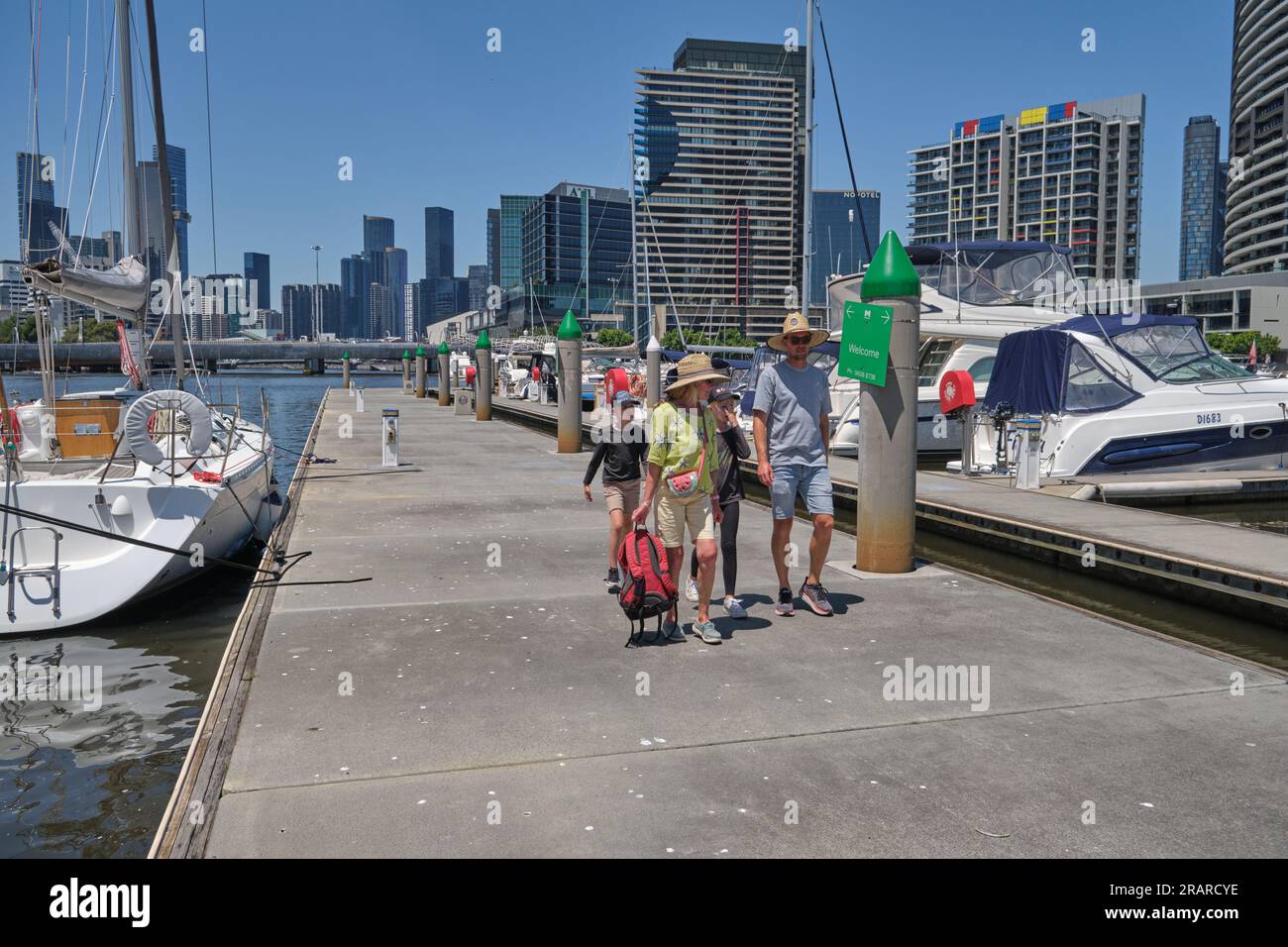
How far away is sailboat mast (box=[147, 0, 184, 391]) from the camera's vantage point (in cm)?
1577

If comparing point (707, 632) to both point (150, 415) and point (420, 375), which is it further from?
point (420, 375)

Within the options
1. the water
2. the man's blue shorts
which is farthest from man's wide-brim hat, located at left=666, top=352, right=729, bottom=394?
the water

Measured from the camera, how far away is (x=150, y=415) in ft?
34.0

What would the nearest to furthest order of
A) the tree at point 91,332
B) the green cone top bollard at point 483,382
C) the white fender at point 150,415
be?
the white fender at point 150,415
the tree at point 91,332
the green cone top bollard at point 483,382

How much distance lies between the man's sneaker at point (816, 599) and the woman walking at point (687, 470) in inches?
40.9

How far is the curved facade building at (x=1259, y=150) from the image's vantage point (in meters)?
120

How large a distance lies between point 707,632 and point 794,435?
1615 mm

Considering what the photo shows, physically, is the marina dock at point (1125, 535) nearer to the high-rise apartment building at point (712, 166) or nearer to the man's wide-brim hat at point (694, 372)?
the man's wide-brim hat at point (694, 372)

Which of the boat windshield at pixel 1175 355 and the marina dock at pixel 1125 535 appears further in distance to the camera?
the boat windshield at pixel 1175 355

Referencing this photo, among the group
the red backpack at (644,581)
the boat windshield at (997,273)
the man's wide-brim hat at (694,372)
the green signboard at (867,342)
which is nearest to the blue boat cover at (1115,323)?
the boat windshield at (997,273)

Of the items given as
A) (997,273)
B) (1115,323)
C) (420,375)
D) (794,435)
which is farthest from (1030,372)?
(420,375)

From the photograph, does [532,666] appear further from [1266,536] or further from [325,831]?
[1266,536]

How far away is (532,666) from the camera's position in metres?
6.44

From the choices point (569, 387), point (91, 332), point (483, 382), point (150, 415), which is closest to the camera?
point (150, 415)
